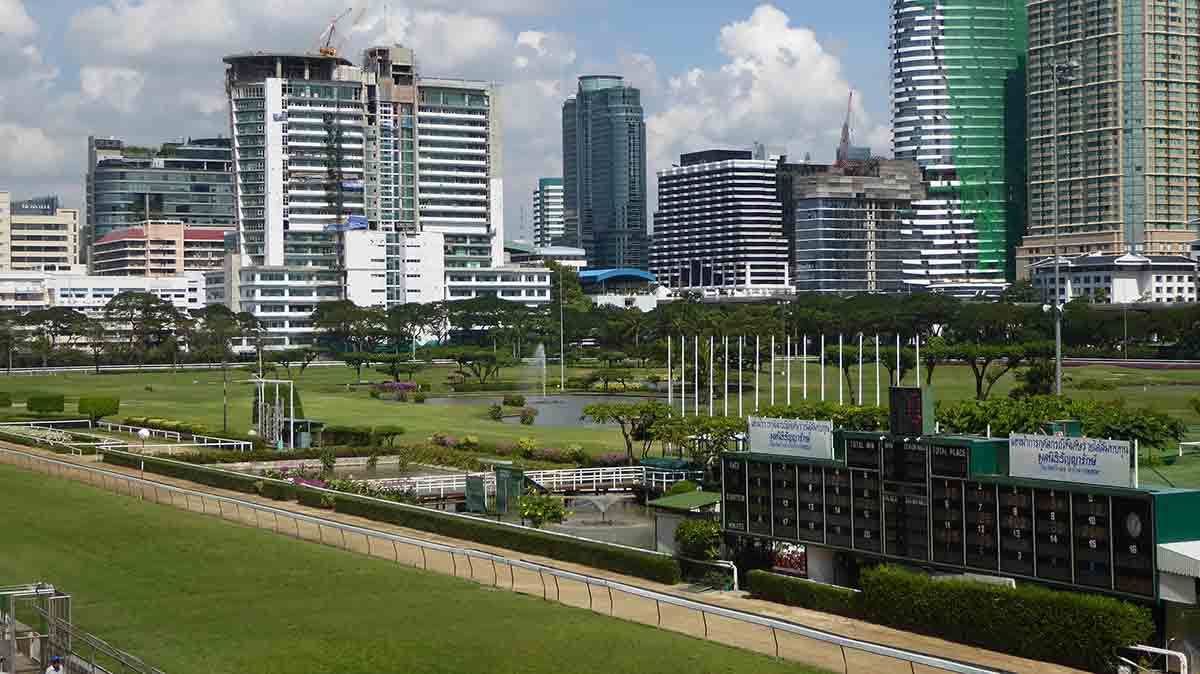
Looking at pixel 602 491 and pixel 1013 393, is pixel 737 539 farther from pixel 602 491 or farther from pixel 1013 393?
pixel 1013 393

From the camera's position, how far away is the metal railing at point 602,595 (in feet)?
124

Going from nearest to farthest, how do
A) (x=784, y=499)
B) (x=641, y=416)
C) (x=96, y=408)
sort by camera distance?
(x=784, y=499)
(x=641, y=416)
(x=96, y=408)

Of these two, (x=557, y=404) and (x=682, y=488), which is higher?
(x=557, y=404)

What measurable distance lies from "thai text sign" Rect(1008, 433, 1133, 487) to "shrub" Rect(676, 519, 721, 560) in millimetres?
12082

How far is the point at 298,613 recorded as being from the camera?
44969 mm

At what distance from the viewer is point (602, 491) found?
3118 inches

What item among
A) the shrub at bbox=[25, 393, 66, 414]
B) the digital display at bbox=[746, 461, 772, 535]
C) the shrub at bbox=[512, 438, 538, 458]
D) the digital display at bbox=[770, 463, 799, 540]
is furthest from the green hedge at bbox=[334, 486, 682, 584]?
the shrub at bbox=[25, 393, 66, 414]

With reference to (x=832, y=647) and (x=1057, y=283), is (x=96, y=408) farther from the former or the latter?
(x=832, y=647)

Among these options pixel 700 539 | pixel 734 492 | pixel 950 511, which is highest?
pixel 950 511

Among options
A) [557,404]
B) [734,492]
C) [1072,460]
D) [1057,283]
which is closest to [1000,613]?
[1072,460]

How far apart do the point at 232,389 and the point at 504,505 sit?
99.4 metres

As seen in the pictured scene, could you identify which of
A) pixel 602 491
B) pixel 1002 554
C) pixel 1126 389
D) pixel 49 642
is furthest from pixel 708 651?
pixel 1126 389

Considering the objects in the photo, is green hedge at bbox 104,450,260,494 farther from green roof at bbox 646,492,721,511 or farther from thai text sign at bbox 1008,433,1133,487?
thai text sign at bbox 1008,433,1133,487

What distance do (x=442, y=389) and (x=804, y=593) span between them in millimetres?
122778
